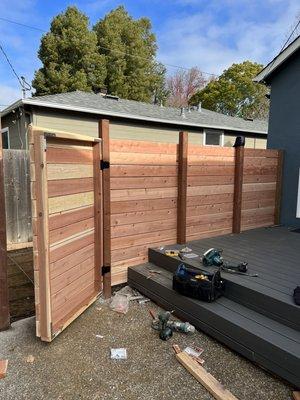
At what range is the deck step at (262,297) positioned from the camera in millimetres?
2656

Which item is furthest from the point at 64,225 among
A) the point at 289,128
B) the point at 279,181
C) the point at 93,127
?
the point at 93,127

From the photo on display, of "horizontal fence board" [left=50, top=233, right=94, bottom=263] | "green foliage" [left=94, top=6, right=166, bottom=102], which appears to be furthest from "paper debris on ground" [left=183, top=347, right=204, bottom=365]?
"green foliage" [left=94, top=6, right=166, bottom=102]

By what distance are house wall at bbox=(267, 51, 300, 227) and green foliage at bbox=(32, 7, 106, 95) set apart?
48.0 feet

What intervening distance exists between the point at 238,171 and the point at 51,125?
5286mm

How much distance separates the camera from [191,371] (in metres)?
2.42

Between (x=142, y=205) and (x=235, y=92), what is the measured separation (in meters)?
21.2

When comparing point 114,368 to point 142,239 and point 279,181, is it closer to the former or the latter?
point 142,239

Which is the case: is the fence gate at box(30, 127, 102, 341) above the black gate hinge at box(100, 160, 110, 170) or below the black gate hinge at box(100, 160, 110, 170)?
below

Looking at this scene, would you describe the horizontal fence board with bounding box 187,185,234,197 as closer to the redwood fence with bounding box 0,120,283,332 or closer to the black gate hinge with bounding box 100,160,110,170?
the redwood fence with bounding box 0,120,283,332

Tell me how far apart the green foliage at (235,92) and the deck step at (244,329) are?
2160 centimetres

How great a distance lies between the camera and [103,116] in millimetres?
8766

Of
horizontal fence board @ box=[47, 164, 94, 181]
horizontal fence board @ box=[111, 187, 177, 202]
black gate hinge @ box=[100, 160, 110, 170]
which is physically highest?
black gate hinge @ box=[100, 160, 110, 170]

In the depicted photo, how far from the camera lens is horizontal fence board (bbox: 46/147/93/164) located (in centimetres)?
273

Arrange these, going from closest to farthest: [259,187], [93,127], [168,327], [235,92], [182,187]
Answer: [168,327], [182,187], [259,187], [93,127], [235,92]
